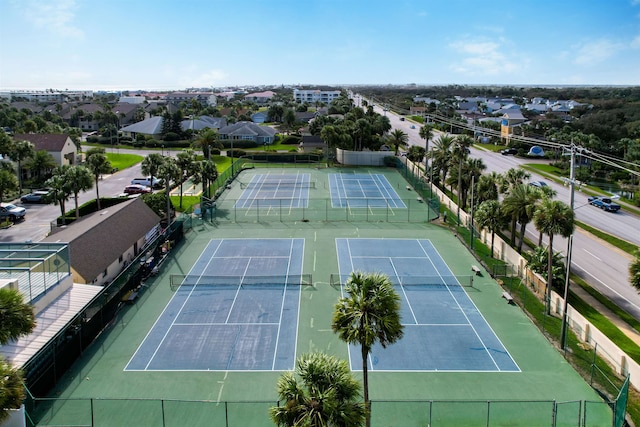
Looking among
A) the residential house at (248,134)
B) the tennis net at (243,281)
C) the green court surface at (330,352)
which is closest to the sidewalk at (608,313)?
the green court surface at (330,352)

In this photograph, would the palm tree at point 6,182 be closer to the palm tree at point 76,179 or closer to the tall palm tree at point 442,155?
the palm tree at point 76,179

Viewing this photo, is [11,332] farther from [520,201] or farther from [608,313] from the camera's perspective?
[520,201]

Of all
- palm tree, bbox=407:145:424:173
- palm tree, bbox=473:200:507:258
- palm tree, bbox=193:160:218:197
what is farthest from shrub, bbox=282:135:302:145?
palm tree, bbox=473:200:507:258

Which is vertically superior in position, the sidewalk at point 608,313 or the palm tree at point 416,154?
the palm tree at point 416,154

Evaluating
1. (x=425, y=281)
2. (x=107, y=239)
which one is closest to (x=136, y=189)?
(x=107, y=239)

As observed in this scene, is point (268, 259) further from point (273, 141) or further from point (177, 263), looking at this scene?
point (273, 141)

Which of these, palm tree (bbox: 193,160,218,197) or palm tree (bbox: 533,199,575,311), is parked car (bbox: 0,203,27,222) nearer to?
palm tree (bbox: 193,160,218,197)
